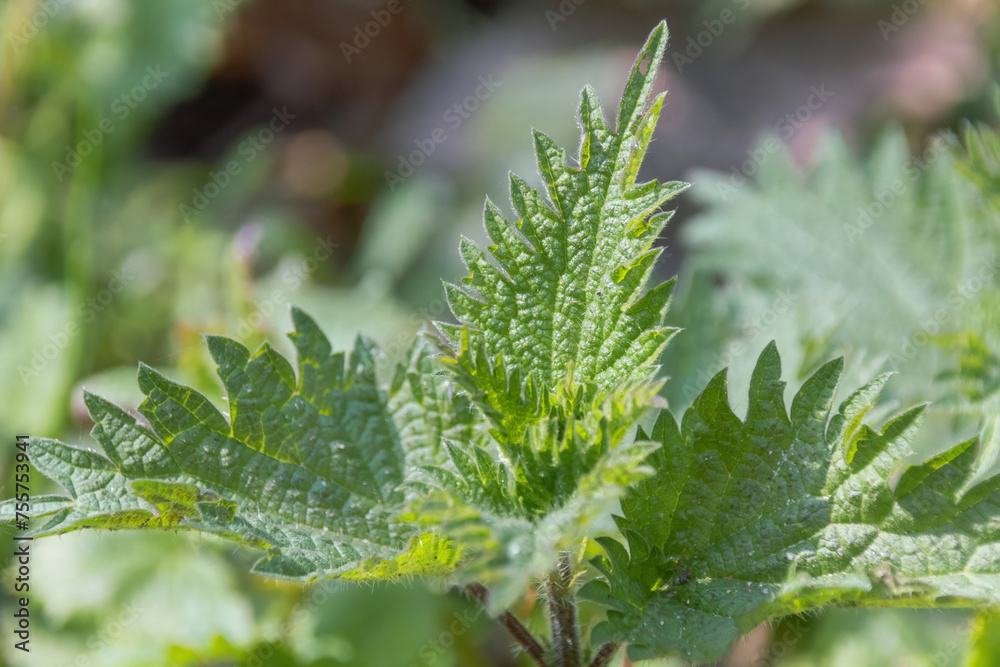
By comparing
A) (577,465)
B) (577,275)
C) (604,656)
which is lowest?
(604,656)

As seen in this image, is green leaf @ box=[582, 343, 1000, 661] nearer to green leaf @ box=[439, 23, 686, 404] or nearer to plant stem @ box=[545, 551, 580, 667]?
plant stem @ box=[545, 551, 580, 667]

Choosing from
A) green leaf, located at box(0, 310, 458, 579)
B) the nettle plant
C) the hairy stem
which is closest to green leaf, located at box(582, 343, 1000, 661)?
the nettle plant

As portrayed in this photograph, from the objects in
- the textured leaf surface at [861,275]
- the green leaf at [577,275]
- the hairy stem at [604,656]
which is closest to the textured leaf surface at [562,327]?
the green leaf at [577,275]

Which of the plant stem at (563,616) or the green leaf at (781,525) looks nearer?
the green leaf at (781,525)

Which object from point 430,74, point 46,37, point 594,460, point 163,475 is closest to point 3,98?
point 46,37

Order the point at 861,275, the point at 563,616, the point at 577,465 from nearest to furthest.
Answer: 1. the point at 577,465
2. the point at 563,616
3. the point at 861,275

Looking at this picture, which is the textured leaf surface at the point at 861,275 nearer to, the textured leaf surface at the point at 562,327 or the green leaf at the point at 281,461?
the textured leaf surface at the point at 562,327

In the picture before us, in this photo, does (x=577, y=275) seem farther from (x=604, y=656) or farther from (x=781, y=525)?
(x=604, y=656)

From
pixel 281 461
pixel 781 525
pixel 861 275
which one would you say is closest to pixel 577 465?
pixel 781 525
